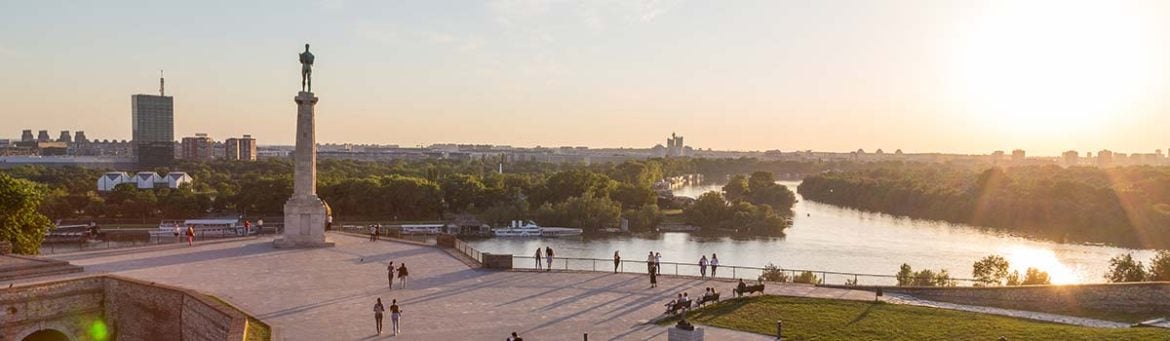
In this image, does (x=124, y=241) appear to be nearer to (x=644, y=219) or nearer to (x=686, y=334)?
(x=686, y=334)

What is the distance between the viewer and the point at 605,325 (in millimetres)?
18578

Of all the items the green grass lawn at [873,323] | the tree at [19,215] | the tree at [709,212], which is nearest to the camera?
the green grass lawn at [873,323]

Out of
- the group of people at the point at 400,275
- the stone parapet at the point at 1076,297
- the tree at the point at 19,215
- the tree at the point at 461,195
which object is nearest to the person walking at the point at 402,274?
the group of people at the point at 400,275

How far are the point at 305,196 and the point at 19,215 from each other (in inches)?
410

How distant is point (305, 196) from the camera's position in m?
31.3

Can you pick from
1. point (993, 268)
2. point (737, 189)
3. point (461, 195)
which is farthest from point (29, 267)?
point (737, 189)

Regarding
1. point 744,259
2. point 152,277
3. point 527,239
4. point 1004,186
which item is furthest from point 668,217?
point 152,277

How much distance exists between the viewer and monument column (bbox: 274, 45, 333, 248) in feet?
101

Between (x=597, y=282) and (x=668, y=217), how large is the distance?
182 ft

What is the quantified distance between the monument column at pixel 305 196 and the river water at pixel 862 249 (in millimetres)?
15312

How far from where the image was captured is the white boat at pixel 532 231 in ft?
212

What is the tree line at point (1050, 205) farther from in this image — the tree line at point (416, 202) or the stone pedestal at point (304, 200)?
the stone pedestal at point (304, 200)

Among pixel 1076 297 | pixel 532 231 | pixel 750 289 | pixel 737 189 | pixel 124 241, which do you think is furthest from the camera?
pixel 737 189

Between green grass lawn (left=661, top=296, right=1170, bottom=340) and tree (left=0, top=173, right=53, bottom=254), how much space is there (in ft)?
82.1
